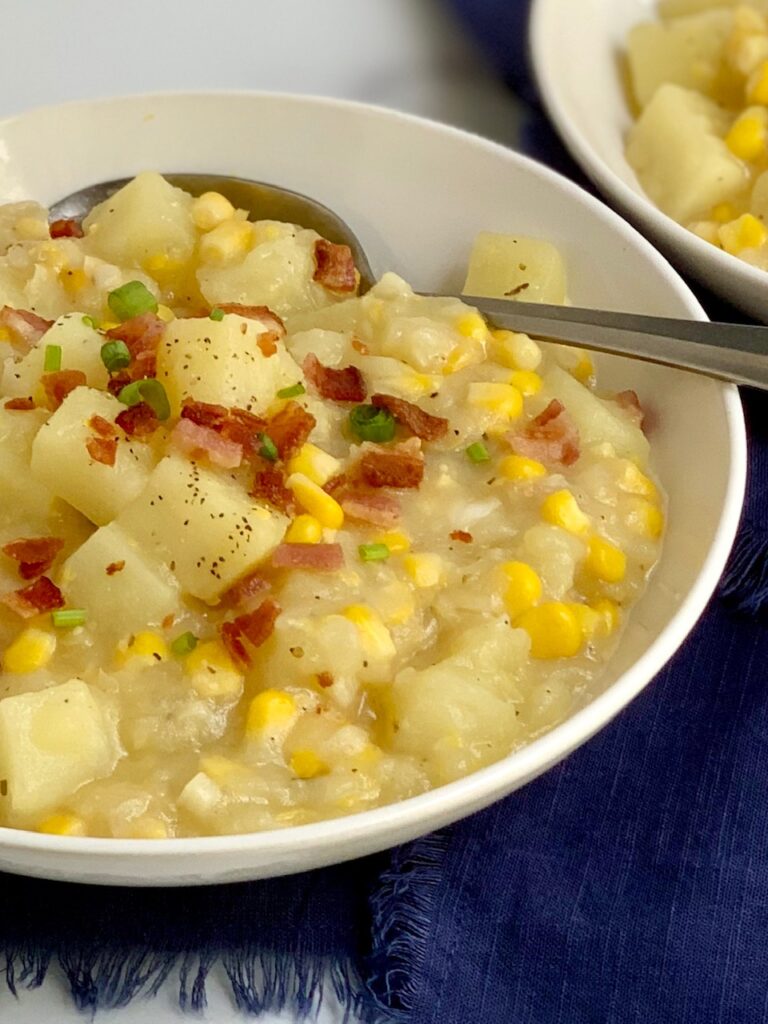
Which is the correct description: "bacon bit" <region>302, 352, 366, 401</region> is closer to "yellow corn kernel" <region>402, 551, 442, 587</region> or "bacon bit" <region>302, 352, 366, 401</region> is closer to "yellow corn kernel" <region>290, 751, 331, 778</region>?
"yellow corn kernel" <region>402, 551, 442, 587</region>

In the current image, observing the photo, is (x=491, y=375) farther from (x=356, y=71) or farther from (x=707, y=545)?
(x=356, y=71)

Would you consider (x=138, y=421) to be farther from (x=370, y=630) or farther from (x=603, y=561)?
(x=603, y=561)

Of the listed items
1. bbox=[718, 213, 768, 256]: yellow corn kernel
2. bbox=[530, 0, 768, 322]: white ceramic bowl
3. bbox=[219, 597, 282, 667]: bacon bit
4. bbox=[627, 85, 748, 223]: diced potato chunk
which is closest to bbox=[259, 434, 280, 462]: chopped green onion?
bbox=[219, 597, 282, 667]: bacon bit

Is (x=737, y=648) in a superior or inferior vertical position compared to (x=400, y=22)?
inferior

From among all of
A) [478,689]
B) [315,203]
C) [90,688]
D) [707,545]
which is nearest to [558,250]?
[315,203]

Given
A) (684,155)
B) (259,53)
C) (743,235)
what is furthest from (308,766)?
(259,53)
